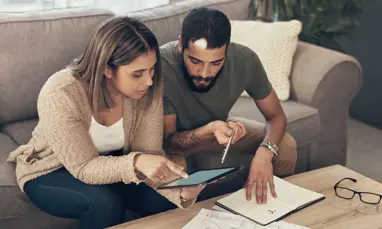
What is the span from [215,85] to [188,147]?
23 cm

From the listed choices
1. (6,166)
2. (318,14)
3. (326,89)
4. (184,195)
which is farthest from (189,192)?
(318,14)

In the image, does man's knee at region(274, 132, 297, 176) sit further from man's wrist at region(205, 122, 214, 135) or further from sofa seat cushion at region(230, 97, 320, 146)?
man's wrist at region(205, 122, 214, 135)

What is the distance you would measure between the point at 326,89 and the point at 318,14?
0.86 metres

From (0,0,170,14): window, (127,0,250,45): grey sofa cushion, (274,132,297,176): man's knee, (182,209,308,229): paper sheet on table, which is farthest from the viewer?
(0,0,170,14): window

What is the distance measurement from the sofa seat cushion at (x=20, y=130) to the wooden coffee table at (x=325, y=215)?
0.72m

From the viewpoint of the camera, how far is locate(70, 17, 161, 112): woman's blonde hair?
1.73 m

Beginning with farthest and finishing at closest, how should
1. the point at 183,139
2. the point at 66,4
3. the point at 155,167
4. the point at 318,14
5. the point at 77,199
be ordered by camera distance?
the point at 318,14 < the point at 66,4 < the point at 183,139 < the point at 77,199 < the point at 155,167

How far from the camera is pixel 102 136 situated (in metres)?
1.89

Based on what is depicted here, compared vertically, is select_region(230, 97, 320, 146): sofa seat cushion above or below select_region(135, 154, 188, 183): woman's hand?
below

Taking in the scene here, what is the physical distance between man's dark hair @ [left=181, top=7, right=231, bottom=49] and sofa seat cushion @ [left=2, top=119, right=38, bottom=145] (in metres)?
0.70

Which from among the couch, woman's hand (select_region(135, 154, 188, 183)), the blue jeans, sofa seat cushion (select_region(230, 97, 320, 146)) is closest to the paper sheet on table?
woman's hand (select_region(135, 154, 188, 183))

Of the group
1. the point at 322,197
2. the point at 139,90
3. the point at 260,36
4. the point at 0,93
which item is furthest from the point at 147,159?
the point at 260,36

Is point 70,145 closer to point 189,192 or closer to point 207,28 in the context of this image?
point 189,192

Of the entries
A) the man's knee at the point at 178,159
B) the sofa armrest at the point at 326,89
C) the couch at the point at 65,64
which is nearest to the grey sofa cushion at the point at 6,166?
the couch at the point at 65,64
